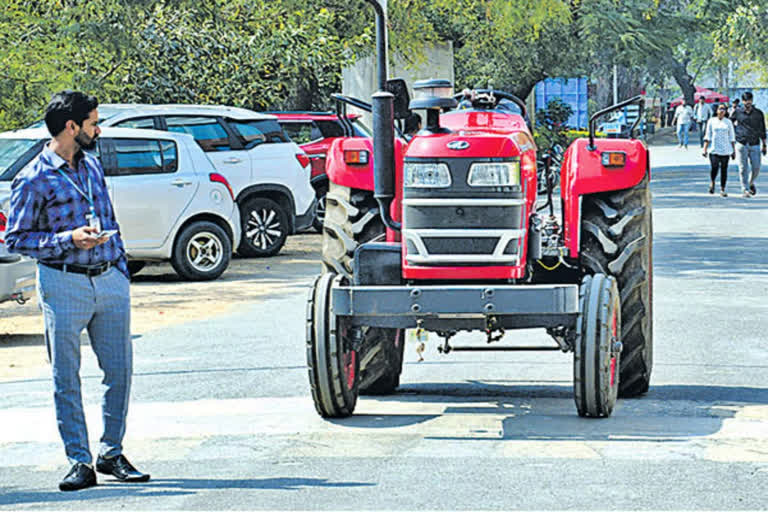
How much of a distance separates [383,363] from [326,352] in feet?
4.40

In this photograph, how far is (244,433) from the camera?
8477 mm

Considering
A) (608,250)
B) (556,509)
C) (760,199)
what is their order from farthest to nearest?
1. (760,199)
2. (608,250)
3. (556,509)

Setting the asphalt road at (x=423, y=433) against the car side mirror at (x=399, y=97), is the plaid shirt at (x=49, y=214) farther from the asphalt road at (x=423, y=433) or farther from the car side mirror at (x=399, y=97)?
the car side mirror at (x=399, y=97)

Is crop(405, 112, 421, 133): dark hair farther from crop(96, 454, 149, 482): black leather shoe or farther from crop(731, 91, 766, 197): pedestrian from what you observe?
crop(731, 91, 766, 197): pedestrian

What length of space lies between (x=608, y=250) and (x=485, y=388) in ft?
4.62

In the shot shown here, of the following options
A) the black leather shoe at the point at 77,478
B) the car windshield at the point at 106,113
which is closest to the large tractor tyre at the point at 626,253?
the black leather shoe at the point at 77,478

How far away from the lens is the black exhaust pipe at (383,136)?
838 centimetres

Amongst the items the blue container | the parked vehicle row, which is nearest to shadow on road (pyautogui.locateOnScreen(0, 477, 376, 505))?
the parked vehicle row

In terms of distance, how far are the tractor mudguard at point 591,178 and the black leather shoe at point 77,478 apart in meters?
3.37

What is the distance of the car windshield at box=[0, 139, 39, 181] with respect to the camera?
1647 centimetres

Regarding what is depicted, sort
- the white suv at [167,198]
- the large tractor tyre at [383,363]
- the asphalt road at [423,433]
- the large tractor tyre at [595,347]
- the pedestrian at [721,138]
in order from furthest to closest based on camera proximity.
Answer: the pedestrian at [721,138] < the white suv at [167,198] < the large tractor tyre at [383,363] < the large tractor tyre at [595,347] < the asphalt road at [423,433]

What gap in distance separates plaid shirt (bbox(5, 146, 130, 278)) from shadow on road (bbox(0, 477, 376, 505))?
104 cm

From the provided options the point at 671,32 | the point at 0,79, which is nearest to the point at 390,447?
the point at 0,79

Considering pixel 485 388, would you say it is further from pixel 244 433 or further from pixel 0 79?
pixel 0 79
